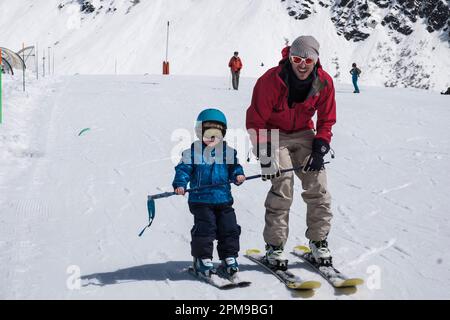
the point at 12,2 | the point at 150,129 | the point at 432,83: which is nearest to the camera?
the point at 150,129

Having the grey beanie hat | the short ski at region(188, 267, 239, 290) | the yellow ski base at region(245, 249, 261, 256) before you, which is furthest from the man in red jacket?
the short ski at region(188, 267, 239, 290)

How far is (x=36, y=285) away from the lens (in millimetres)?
4250

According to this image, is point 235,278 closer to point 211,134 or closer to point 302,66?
point 211,134

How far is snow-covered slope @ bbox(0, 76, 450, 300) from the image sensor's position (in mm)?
4395

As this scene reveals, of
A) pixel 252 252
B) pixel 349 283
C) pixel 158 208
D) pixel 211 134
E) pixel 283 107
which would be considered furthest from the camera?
pixel 158 208

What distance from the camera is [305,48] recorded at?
13.9 ft

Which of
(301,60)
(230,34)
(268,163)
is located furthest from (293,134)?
(230,34)

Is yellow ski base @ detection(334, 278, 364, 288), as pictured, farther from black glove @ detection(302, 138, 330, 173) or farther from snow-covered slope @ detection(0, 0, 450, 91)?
snow-covered slope @ detection(0, 0, 450, 91)

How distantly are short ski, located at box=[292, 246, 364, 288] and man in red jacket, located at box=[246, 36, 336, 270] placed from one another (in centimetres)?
8

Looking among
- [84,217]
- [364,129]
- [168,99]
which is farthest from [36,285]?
[168,99]

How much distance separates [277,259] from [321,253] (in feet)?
1.21

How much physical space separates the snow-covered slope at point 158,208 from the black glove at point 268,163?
2.69 feet

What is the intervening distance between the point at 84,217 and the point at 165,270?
1811 millimetres
